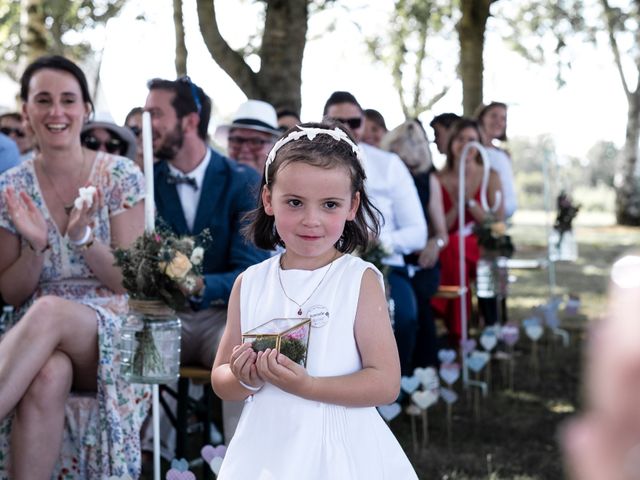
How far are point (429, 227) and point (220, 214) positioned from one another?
2.86m

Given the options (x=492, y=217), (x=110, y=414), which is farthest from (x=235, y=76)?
(x=110, y=414)

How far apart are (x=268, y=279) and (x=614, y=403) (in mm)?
2109

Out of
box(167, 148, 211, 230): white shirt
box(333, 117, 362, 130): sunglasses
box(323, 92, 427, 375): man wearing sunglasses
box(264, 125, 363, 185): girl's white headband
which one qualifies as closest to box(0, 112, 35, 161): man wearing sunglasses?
box(323, 92, 427, 375): man wearing sunglasses

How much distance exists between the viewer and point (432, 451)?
193 inches

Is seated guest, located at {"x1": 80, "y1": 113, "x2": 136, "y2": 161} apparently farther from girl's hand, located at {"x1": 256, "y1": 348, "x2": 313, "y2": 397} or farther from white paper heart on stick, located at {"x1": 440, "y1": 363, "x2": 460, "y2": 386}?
girl's hand, located at {"x1": 256, "y1": 348, "x2": 313, "y2": 397}

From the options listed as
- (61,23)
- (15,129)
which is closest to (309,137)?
(15,129)

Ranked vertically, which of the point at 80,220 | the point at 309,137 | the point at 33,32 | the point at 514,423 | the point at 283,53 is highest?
the point at 33,32

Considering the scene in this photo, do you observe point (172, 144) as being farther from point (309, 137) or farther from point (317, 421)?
point (317, 421)

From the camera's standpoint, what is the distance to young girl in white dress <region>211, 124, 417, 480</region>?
88.1 inches

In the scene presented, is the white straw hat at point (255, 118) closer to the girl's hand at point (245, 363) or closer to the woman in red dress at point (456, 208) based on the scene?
the woman in red dress at point (456, 208)

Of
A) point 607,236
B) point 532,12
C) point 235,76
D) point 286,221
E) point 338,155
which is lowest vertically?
point 607,236

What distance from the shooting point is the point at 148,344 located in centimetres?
325

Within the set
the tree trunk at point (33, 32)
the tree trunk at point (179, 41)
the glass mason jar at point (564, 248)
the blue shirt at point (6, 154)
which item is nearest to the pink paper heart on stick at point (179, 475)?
the blue shirt at point (6, 154)

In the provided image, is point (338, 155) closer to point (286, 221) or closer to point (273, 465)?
point (286, 221)
